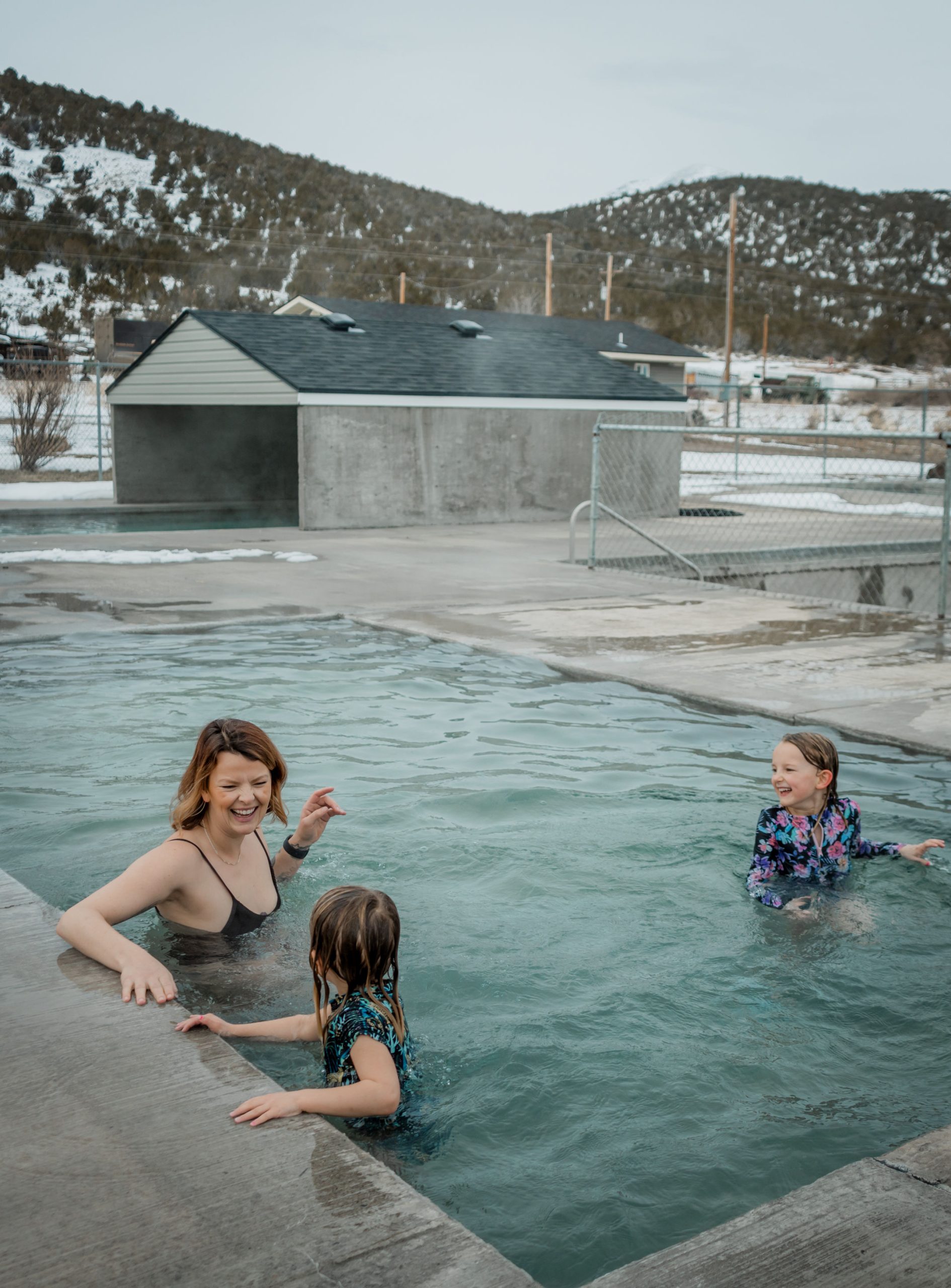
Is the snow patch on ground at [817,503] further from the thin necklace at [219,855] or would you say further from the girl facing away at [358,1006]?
the girl facing away at [358,1006]

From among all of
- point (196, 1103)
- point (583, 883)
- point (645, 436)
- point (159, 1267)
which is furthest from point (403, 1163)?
point (645, 436)

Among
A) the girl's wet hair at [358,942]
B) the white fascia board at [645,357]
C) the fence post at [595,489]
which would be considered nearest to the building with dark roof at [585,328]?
the white fascia board at [645,357]

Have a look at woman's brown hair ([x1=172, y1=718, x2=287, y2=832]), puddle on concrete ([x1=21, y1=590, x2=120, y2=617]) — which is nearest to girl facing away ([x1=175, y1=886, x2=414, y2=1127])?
woman's brown hair ([x1=172, y1=718, x2=287, y2=832])

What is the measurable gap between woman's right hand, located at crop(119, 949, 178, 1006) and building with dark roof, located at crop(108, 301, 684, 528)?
13.1m

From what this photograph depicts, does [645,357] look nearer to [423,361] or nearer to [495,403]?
[423,361]

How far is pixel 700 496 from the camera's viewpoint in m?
22.9

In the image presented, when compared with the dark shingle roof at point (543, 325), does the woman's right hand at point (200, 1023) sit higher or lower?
lower

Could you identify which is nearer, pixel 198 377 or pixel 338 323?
pixel 198 377

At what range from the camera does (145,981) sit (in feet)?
9.57

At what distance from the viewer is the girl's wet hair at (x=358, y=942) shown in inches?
105

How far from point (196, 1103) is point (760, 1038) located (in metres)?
1.61

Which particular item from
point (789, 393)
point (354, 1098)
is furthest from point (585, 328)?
point (354, 1098)

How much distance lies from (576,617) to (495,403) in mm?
8799

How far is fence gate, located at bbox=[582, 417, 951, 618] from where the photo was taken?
42.2 ft
